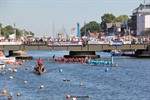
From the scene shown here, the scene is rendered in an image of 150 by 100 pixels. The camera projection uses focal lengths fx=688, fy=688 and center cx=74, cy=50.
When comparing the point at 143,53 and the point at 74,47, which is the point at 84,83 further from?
the point at 143,53

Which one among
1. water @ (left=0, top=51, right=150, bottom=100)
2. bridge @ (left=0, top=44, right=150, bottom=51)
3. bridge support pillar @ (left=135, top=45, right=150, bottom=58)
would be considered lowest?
water @ (left=0, top=51, right=150, bottom=100)

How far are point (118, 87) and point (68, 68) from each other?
47430 mm

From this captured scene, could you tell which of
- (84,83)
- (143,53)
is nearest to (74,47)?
(143,53)

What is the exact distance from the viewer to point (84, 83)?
4055 inches

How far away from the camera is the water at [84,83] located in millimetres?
86188

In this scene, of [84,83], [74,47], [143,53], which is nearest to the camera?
[84,83]

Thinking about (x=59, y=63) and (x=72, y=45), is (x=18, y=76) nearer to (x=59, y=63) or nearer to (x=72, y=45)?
(x=59, y=63)

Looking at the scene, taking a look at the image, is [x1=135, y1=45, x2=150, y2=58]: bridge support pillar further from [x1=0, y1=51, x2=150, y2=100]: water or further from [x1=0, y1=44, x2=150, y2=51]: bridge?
[x1=0, y1=51, x2=150, y2=100]: water

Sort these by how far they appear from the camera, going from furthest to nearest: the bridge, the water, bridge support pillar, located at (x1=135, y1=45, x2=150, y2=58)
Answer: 1. bridge support pillar, located at (x1=135, y1=45, x2=150, y2=58)
2. the bridge
3. the water

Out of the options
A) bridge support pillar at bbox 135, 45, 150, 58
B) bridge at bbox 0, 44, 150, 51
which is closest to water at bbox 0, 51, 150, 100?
bridge at bbox 0, 44, 150, 51

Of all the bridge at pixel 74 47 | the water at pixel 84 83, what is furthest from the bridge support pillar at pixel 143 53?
the water at pixel 84 83

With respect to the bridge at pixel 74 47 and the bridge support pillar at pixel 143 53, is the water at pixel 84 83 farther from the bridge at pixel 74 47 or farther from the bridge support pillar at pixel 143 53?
the bridge support pillar at pixel 143 53

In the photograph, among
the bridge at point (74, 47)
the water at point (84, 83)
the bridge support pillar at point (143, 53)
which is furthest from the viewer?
the bridge support pillar at point (143, 53)

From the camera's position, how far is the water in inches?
3393
